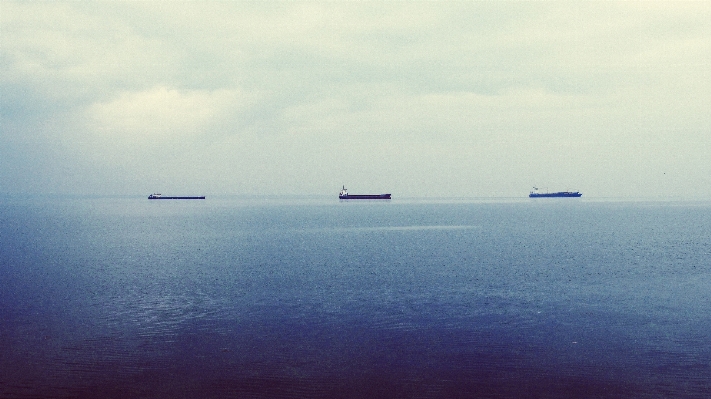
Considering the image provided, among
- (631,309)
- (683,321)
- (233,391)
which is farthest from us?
(631,309)

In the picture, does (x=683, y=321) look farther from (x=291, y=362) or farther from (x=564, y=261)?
(x=564, y=261)

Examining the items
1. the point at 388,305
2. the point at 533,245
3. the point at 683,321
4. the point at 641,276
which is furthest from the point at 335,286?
the point at 533,245

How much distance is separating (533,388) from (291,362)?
10811 mm

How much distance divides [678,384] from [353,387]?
44.6ft

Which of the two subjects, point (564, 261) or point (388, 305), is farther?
point (564, 261)

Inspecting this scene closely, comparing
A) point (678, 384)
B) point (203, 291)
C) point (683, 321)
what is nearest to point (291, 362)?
point (678, 384)

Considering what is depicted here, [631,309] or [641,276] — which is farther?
[641,276]

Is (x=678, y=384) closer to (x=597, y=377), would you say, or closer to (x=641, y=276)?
(x=597, y=377)

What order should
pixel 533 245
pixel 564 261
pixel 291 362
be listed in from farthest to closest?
pixel 533 245
pixel 564 261
pixel 291 362

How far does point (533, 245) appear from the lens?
3044 inches

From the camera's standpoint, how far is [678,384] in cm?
2136

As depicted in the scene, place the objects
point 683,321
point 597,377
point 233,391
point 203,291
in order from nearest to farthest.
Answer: point 233,391 → point 597,377 → point 683,321 → point 203,291

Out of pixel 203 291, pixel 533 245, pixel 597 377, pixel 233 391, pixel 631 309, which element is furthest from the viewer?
pixel 533 245

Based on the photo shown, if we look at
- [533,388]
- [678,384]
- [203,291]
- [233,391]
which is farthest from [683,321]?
[203,291]
